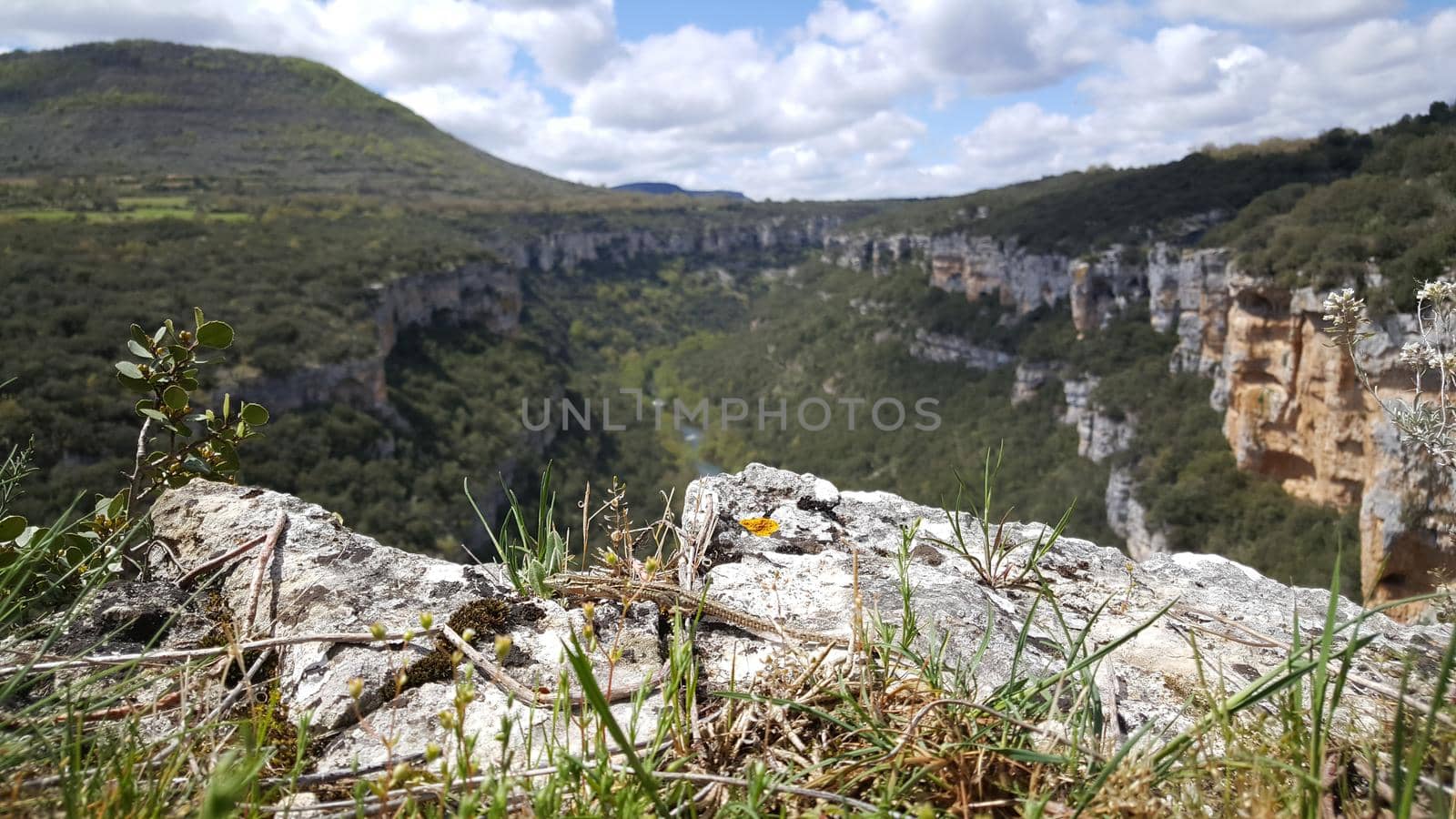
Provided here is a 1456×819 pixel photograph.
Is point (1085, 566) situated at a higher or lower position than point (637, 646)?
lower

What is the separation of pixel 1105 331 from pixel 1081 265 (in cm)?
413

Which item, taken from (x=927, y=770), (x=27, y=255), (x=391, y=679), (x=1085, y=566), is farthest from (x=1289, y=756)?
(x=27, y=255)

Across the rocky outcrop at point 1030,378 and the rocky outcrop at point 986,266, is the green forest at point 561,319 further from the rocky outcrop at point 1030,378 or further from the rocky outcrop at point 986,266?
the rocky outcrop at point 986,266

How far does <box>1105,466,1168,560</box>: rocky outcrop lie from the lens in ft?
95.7

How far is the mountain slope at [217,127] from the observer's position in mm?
71125

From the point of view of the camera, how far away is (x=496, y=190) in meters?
101

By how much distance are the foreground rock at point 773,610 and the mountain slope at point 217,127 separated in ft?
257

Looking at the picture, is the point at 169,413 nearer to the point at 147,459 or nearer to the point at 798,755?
the point at 147,459

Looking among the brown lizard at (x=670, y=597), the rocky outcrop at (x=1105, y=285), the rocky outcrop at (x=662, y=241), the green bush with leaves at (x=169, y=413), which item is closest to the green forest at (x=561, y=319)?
the brown lizard at (x=670, y=597)

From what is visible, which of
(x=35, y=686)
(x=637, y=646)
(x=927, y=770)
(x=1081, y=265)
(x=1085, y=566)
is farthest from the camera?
(x=1081, y=265)

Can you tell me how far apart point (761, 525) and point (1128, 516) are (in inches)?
1358

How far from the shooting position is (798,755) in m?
1.15

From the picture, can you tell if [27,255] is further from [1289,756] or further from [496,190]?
[496,190]

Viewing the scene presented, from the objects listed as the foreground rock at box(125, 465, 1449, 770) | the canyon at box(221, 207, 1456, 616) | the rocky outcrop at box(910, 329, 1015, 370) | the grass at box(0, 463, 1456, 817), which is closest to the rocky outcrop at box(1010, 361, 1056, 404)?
the canyon at box(221, 207, 1456, 616)
